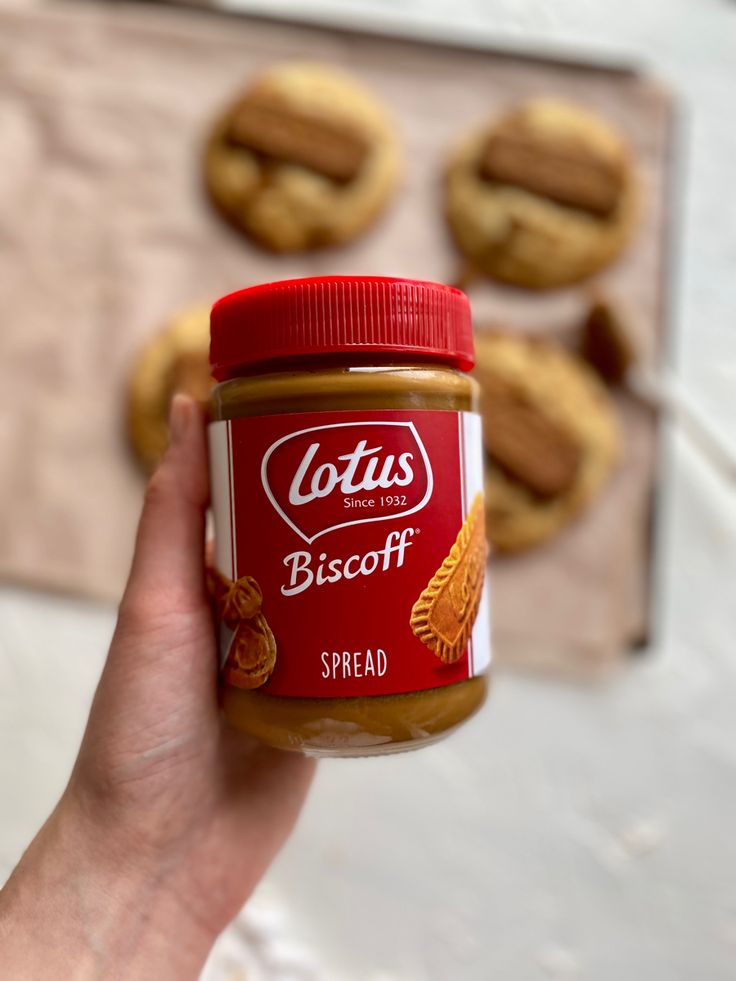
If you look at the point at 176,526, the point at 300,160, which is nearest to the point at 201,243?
the point at 300,160

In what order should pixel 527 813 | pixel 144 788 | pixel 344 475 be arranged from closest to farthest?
A: 1. pixel 344 475
2. pixel 144 788
3. pixel 527 813

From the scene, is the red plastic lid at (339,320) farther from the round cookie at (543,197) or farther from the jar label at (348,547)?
the round cookie at (543,197)

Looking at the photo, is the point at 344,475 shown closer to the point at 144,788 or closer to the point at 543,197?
the point at 144,788

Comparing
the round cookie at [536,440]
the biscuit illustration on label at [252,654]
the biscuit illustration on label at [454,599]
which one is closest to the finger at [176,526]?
the biscuit illustration on label at [252,654]

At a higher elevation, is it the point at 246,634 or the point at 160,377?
the point at 246,634

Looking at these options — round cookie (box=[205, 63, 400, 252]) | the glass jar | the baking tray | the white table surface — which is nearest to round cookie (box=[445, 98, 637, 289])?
the baking tray

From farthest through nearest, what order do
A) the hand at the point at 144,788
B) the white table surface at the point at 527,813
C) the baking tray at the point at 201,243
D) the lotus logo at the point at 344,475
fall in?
the baking tray at the point at 201,243
the white table surface at the point at 527,813
the hand at the point at 144,788
the lotus logo at the point at 344,475
